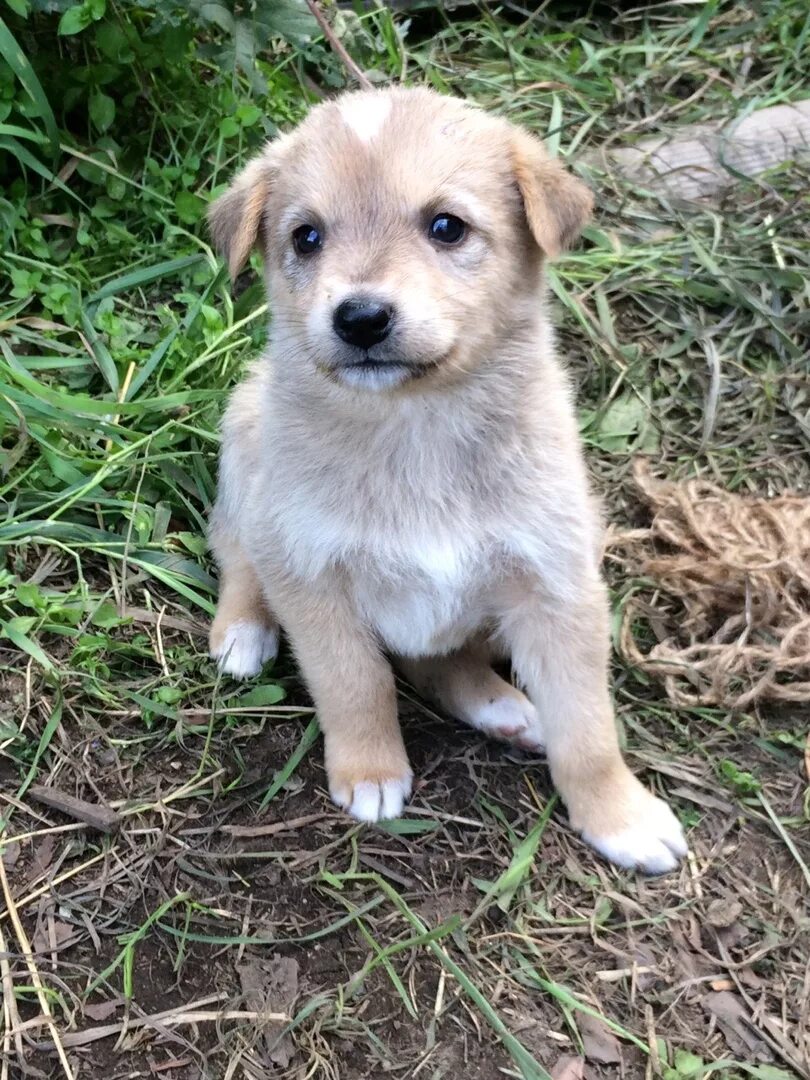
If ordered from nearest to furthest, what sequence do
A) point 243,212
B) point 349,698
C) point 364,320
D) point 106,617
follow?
point 364,320 → point 243,212 → point 349,698 → point 106,617

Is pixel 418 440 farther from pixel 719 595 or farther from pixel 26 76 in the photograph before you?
pixel 26 76

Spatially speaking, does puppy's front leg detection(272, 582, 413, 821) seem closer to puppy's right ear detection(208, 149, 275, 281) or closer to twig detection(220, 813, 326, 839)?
twig detection(220, 813, 326, 839)

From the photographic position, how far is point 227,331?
400 centimetres

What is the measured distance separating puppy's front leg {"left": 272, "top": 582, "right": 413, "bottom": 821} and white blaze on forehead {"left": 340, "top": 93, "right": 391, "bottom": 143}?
47.4 inches

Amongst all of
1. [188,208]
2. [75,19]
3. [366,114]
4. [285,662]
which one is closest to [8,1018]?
[285,662]

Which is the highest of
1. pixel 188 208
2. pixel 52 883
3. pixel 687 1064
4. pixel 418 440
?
pixel 188 208

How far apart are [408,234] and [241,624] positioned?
1463 mm

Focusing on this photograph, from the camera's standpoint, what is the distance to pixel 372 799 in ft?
9.54

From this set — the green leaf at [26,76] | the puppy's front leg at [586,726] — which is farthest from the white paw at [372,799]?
the green leaf at [26,76]

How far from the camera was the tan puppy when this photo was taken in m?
2.42

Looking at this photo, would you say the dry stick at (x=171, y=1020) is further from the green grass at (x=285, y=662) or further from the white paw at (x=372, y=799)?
the white paw at (x=372, y=799)

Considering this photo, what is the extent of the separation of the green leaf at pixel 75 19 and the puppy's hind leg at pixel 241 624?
2.10 metres

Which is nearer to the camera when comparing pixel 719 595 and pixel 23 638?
pixel 23 638

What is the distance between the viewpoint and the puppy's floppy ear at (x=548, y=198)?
2.51 m
